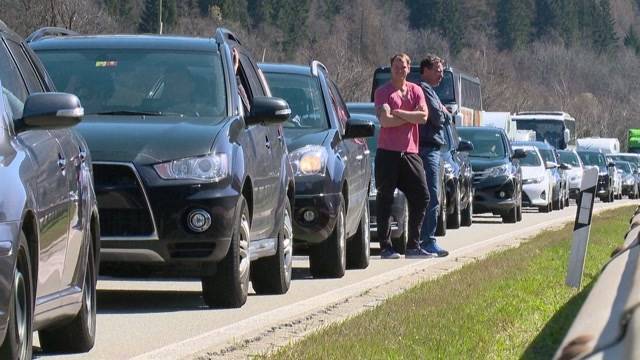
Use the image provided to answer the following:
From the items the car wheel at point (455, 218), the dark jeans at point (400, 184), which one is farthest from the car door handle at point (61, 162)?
the car wheel at point (455, 218)

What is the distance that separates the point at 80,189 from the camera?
26.0 ft

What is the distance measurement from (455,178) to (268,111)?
1357 cm

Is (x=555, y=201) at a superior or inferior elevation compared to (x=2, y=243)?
inferior

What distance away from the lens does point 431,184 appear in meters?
17.1

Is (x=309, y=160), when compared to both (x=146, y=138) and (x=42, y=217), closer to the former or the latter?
(x=146, y=138)

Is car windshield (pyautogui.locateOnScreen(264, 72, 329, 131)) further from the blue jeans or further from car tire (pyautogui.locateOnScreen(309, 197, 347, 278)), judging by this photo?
the blue jeans

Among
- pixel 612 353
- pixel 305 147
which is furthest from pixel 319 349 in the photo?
pixel 305 147

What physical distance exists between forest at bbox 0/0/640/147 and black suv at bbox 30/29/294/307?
81427mm

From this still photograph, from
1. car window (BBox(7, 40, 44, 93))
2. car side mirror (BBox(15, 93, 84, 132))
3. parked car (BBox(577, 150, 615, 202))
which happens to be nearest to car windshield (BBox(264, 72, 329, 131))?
car window (BBox(7, 40, 44, 93))

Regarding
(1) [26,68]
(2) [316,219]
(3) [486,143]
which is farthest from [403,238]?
(3) [486,143]

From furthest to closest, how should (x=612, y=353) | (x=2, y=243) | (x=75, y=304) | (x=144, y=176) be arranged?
(x=144, y=176), (x=75, y=304), (x=2, y=243), (x=612, y=353)

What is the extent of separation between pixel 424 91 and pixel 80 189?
31.6 ft

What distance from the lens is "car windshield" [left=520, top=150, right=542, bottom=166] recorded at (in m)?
37.9

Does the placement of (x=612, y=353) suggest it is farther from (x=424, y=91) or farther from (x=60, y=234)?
(x=424, y=91)
